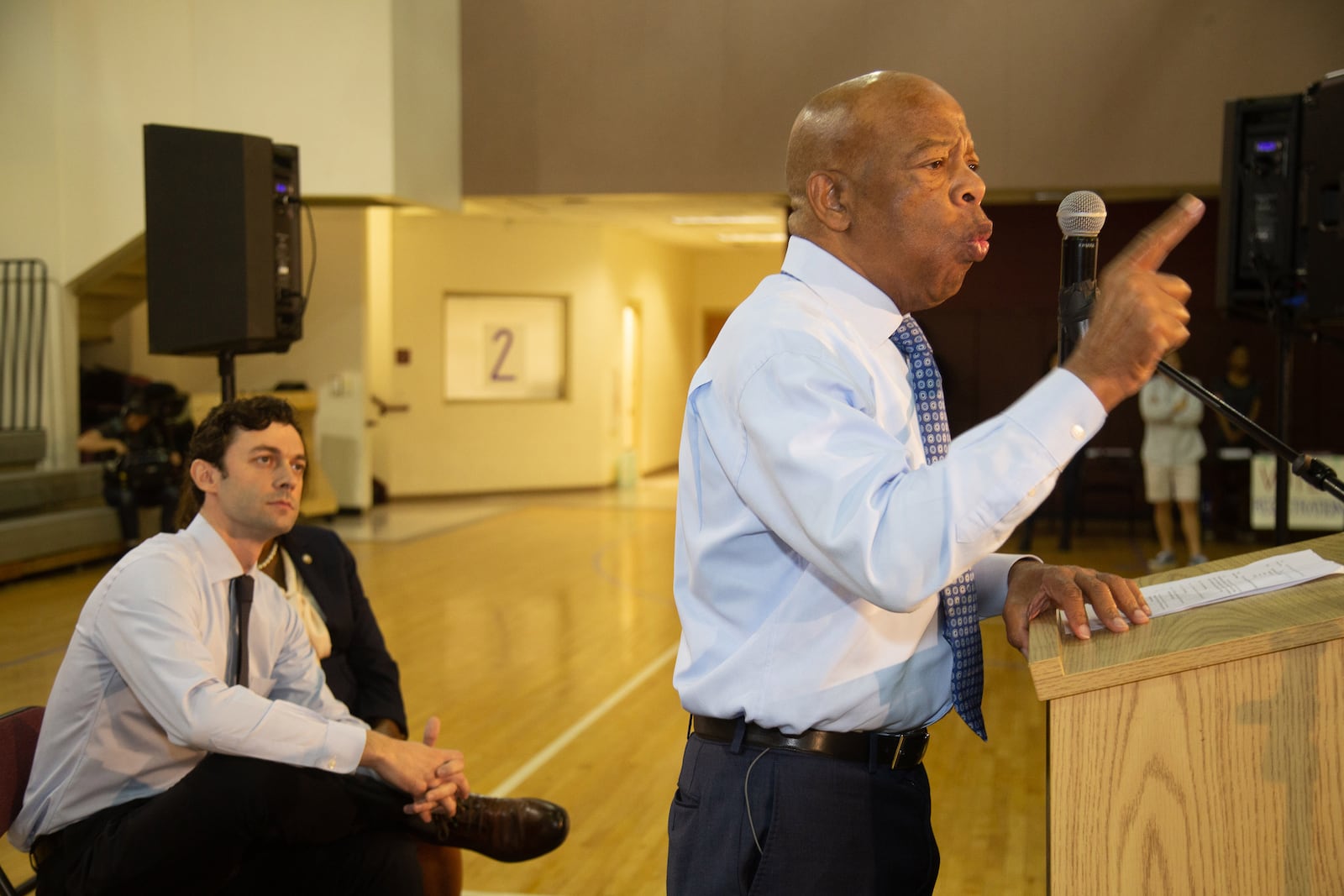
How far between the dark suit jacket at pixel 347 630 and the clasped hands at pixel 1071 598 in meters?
2.11

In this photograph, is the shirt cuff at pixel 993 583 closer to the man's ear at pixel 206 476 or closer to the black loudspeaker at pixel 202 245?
the man's ear at pixel 206 476

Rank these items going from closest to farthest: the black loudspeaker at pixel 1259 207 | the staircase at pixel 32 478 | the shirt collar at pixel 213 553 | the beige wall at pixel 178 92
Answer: the shirt collar at pixel 213 553 → the black loudspeaker at pixel 1259 207 → the staircase at pixel 32 478 → the beige wall at pixel 178 92

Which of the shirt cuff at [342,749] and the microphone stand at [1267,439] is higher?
the microphone stand at [1267,439]

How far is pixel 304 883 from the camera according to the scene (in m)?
2.46

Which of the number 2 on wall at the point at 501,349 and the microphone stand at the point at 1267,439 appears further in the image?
the number 2 on wall at the point at 501,349

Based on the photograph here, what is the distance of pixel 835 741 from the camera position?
1383mm

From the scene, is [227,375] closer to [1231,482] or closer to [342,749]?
[342,749]

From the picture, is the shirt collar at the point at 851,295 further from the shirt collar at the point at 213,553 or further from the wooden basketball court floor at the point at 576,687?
the wooden basketball court floor at the point at 576,687

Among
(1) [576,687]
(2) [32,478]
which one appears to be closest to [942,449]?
(1) [576,687]

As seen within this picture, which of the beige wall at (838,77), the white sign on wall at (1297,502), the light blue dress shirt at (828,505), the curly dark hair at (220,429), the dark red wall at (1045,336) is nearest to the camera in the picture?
the light blue dress shirt at (828,505)

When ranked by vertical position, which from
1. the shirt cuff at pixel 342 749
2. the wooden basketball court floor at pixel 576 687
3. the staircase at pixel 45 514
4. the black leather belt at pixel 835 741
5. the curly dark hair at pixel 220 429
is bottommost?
the wooden basketball court floor at pixel 576 687

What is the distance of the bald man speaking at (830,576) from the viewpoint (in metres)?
1.27

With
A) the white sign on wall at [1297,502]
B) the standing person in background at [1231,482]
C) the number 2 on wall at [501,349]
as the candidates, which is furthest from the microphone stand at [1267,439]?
the number 2 on wall at [501,349]

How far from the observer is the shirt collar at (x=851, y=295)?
1377mm
